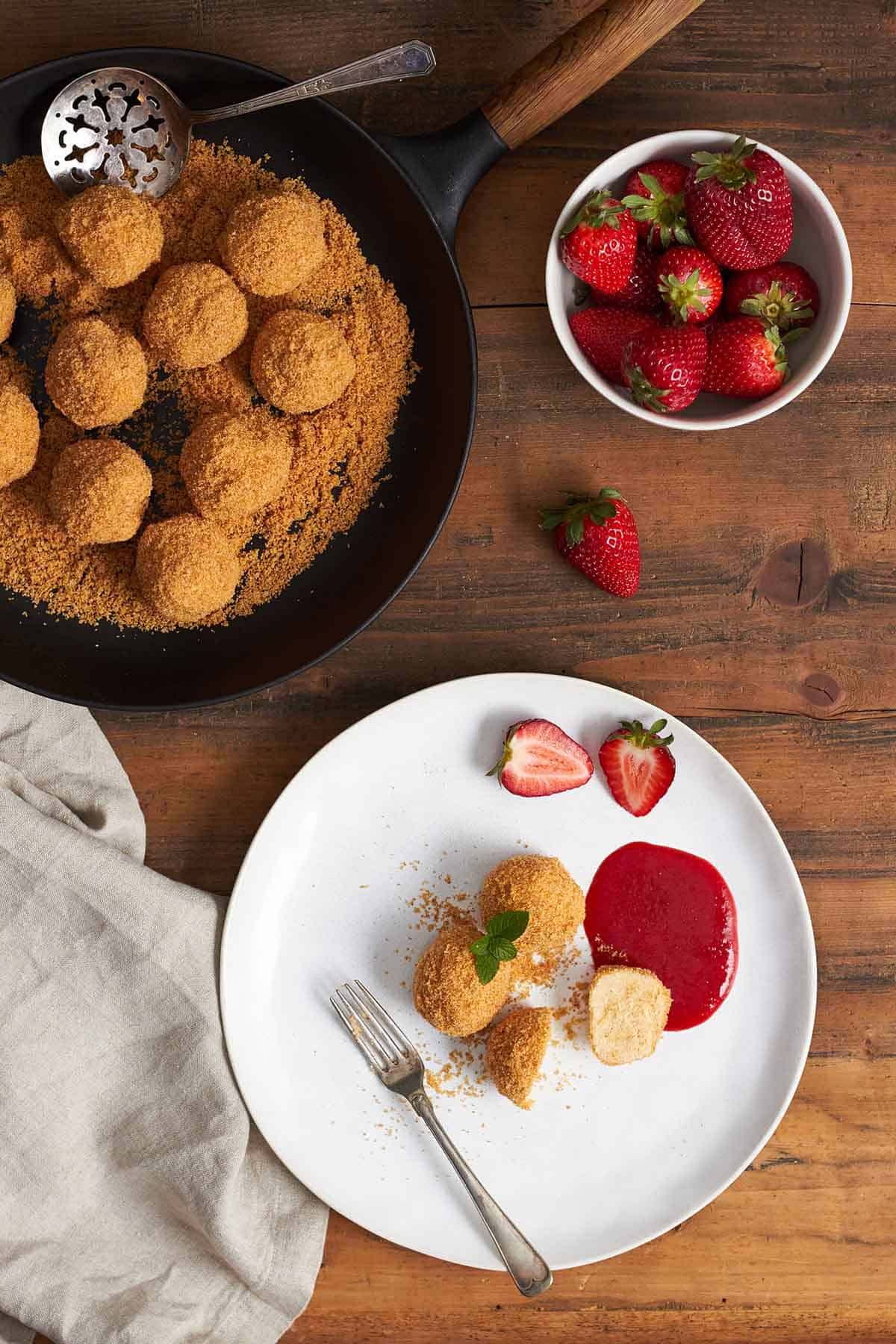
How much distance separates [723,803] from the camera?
1.26m

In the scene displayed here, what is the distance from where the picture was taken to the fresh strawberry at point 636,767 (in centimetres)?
124

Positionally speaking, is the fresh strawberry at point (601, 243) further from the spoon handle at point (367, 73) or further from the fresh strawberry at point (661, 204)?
the spoon handle at point (367, 73)

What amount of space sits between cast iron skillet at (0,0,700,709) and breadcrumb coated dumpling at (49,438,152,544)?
0.50 feet

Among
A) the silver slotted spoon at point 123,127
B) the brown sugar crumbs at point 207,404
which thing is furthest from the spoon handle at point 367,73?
the brown sugar crumbs at point 207,404

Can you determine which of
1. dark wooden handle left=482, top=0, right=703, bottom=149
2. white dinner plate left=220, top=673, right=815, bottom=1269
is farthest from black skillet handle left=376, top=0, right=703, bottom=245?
white dinner plate left=220, top=673, right=815, bottom=1269

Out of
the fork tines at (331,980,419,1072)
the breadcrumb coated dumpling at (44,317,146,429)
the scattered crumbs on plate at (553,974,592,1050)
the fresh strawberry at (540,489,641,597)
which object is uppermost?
the breadcrumb coated dumpling at (44,317,146,429)

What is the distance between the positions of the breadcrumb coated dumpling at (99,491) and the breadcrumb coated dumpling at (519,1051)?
2.43ft

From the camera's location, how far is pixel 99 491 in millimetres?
1114

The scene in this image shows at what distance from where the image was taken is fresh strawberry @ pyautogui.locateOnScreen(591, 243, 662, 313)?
1.16 metres

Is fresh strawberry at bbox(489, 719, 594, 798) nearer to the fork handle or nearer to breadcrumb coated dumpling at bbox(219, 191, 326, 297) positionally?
the fork handle

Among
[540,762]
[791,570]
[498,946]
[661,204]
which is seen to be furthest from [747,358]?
[498,946]

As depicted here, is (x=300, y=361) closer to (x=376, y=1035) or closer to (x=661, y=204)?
(x=661, y=204)

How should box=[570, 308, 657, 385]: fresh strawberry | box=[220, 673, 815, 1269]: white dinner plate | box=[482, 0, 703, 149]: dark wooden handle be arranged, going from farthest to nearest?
box=[220, 673, 815, 1269]: white dinner plate < box=[570, 308, 657, 385]: fresh strawberry < box=[482, 0, 703, 149]: dark wooden handle

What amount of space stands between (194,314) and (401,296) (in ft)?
0.83
